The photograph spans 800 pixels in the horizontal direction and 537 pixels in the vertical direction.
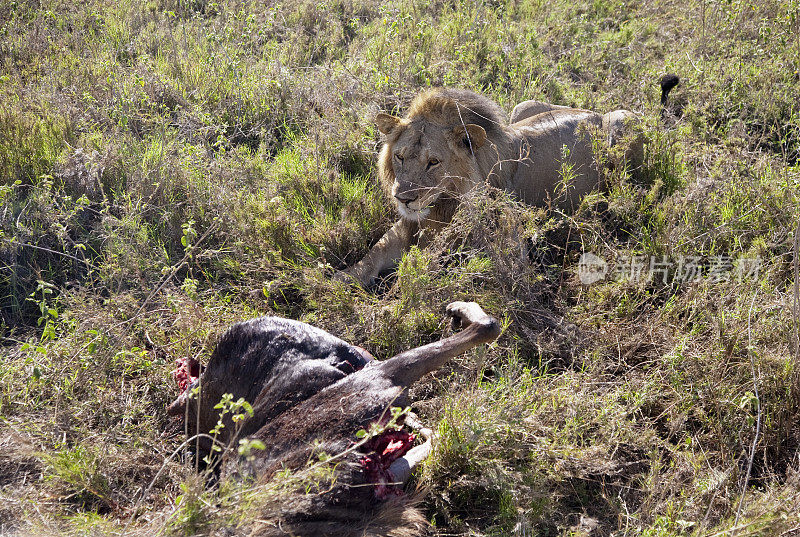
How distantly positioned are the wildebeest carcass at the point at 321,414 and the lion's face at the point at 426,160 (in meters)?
1.37

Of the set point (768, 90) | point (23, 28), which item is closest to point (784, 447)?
point (768, 90)

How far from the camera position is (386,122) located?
4875 mm

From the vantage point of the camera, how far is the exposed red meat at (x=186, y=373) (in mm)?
3530

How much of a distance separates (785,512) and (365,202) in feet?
11.4

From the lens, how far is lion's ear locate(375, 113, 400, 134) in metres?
4.82

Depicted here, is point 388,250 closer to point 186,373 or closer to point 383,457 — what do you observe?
point 186,373

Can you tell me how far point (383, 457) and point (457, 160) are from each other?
100 inches

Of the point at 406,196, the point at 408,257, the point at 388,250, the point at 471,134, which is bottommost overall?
the point at 388,250

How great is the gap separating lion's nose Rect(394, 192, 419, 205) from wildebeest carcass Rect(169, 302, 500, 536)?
1314 millimetres

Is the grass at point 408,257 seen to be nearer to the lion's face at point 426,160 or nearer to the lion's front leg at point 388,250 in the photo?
the lion's front leg at point 388,250

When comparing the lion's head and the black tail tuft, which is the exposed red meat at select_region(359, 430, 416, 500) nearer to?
the lion's head

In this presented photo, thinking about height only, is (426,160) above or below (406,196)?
above

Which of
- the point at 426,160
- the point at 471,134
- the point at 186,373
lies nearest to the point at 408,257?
the point at 426,160

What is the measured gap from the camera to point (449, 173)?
4801 mm
